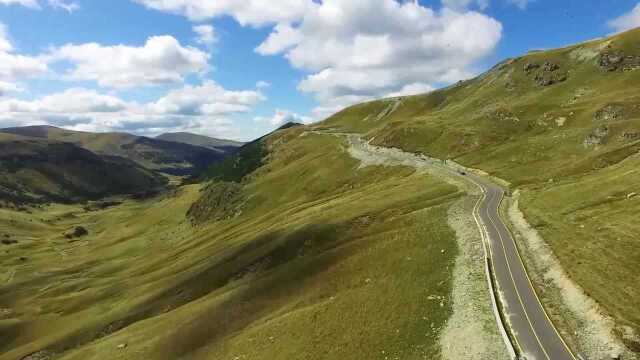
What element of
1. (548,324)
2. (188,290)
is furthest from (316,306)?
(188,290)

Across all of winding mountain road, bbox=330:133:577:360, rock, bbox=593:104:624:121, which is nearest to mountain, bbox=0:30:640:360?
rock, bbox=593:104:624:121

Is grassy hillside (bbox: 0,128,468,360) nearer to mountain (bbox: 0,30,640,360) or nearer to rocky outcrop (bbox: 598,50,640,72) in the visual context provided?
mountain (bbox: 0,30,640,360)

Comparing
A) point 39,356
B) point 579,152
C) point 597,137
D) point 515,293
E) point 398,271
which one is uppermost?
point 597,137

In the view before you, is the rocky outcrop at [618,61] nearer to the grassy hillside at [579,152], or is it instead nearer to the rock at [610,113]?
the grassy hillside at [579,152]

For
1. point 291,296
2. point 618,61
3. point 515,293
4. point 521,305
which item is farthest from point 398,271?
point 618,61

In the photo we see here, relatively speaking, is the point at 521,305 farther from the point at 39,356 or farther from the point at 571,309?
the point at 39,356

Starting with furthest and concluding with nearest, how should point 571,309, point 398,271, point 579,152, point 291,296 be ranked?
point 579,152 → point 291,296 → point 398,271 → point 571,309
